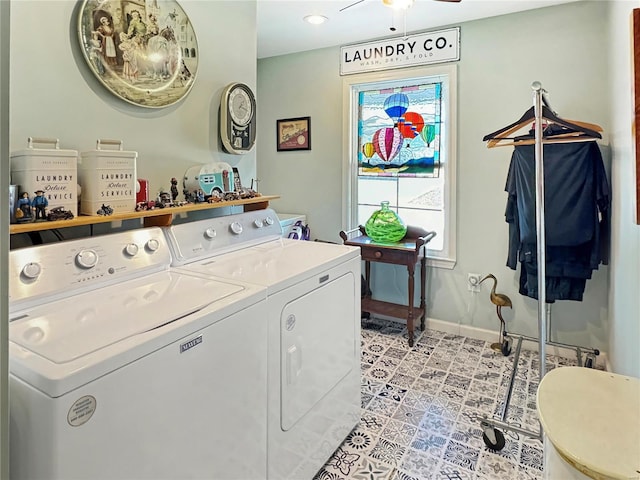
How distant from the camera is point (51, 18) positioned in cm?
156

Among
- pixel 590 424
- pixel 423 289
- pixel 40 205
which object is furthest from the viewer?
pixel 423 289

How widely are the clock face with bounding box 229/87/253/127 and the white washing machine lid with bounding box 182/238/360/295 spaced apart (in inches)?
29.2

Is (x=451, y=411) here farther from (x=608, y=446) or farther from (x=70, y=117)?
(x=70, y=117)

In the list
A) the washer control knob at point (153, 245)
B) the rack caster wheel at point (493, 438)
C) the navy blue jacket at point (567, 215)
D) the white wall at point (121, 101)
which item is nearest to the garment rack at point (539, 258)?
the rack caster wheel at point (493, 438)

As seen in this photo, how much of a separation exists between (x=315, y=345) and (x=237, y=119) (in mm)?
1356

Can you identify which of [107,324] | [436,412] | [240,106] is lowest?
[436,412]

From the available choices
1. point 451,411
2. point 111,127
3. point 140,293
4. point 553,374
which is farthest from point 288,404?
point 111,127

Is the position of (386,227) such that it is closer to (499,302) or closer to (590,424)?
(499,302)

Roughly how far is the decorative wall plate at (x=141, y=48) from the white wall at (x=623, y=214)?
6.38 feet

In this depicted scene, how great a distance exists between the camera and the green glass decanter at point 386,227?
332cm

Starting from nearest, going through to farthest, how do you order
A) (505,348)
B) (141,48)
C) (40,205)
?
(40,205) → (141,48) → (505,348)

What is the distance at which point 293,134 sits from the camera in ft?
13.1

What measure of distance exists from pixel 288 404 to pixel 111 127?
1339mm

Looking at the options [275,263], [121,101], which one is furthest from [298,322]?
[121,101]
